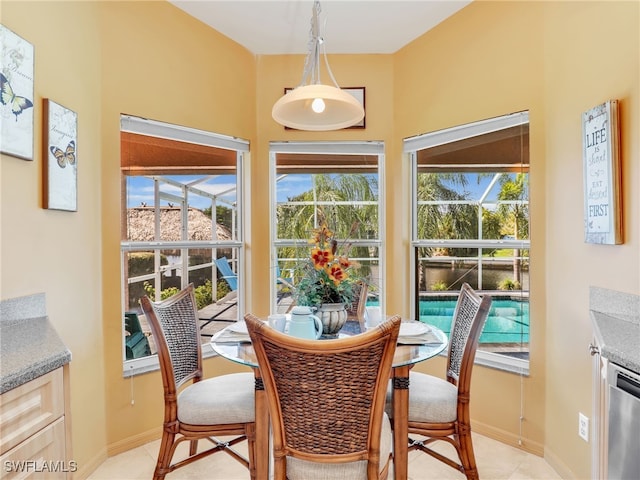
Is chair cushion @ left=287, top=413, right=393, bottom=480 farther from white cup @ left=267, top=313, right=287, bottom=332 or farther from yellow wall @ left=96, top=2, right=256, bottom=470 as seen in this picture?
yellow wall @ left=96, top=2, right=256, bottom=470

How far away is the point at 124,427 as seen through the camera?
2273mm

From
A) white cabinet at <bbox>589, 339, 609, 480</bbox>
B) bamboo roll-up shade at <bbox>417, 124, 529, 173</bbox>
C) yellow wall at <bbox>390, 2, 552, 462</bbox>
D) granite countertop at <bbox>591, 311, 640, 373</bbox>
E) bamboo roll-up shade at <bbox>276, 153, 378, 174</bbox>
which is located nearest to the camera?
granite countertop at <bbox>591, 311, 640, 373</bbox>

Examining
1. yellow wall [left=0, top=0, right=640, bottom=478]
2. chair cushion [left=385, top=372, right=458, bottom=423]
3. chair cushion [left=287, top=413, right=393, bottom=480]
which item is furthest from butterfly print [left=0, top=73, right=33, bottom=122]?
chair cushion [left=385, top=372, right=458, bottom=423]

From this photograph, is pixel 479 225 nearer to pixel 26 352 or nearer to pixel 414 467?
pixel 414 467

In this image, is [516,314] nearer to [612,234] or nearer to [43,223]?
[612,234]

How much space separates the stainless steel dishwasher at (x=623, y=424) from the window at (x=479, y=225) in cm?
111

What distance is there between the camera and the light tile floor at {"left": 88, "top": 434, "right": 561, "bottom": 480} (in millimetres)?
2041

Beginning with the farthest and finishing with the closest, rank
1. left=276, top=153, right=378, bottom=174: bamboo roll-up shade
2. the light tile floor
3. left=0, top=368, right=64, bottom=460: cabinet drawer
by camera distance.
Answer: left=276, top=153, right=378, bottom=174: bamboo roll-up shade
the light tile floor
left=0, top=368, right=64, bottom=460: cabinet drawer

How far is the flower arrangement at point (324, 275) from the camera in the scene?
179 cm

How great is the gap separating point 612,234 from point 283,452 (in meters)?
1.65

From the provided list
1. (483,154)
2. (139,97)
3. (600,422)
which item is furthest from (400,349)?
(139,97)

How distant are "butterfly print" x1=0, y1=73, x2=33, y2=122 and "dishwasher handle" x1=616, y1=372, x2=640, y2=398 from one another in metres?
2.52

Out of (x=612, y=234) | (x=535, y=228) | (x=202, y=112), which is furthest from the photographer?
(x=202, y=112)

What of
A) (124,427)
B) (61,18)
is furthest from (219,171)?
(124,427)
